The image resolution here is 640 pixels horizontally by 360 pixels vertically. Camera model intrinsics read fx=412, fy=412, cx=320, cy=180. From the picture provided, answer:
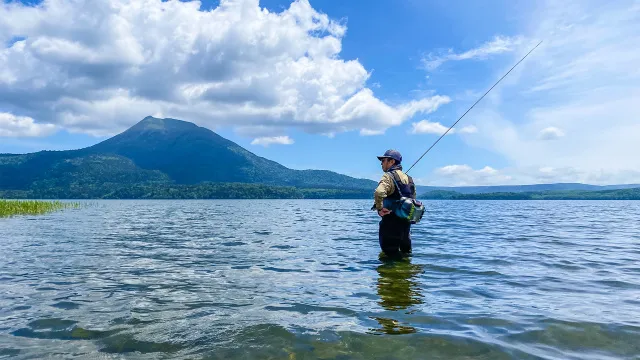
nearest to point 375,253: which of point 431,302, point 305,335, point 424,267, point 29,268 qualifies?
point 424,267

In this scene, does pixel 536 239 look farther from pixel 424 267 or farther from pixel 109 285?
pixel 109 285

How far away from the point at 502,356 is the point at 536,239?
19799 mm

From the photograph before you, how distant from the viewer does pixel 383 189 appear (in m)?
13.4

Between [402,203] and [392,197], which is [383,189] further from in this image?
[402,203]

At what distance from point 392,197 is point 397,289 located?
4.03 m

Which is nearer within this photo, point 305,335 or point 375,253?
point 305,335

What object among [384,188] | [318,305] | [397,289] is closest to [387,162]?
[384,188]

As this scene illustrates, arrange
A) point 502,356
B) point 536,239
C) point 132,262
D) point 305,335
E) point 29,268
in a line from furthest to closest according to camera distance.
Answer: point 536,239
point 132,262
point 29,268
point 305,335
point 502,356

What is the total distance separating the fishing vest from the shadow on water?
172cm

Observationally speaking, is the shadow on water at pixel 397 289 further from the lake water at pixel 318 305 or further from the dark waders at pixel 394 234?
the dark waders at pixel 394 234

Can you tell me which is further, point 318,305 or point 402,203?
point 402,203

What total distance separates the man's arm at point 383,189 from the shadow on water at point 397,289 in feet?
7.03

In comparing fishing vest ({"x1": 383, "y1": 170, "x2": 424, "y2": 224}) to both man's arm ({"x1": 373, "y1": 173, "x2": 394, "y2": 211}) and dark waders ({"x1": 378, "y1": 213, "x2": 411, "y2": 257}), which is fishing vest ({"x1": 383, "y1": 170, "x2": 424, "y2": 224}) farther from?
dark waders ({"x1": 378, "y1": 213, "x2": 411, "y2": 257})

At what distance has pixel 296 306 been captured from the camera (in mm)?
9086
